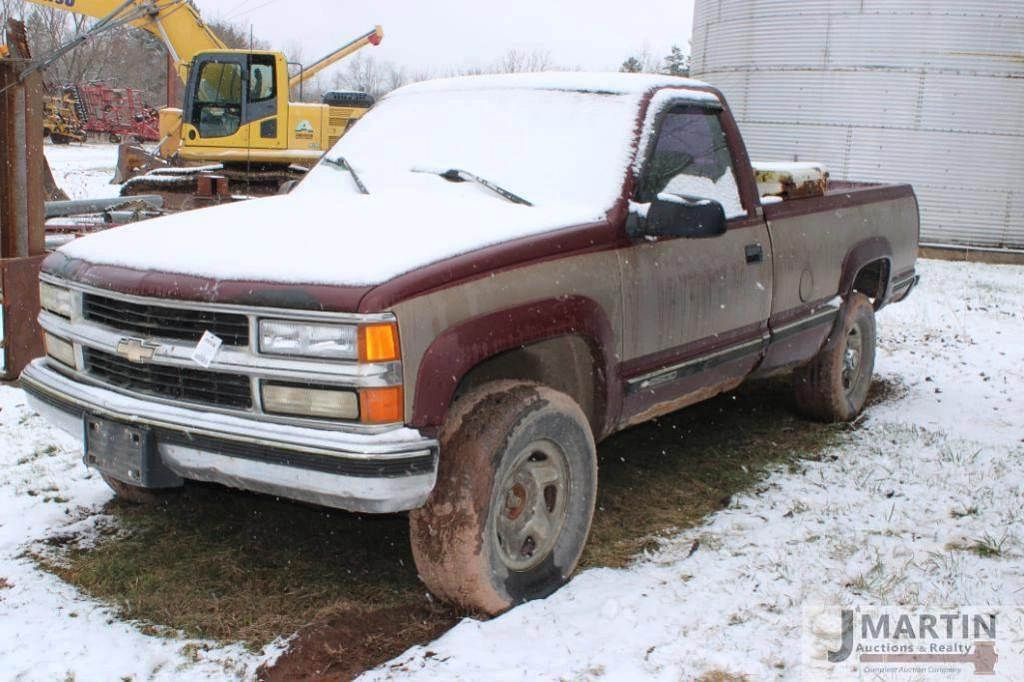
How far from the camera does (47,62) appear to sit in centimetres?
629

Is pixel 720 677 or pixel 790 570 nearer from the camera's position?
pixel 720 677

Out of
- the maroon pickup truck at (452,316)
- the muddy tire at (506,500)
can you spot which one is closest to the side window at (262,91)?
the maroon pickup truck at (452,316)

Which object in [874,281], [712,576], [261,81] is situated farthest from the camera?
[261,81]

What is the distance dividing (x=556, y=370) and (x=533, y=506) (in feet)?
1.87

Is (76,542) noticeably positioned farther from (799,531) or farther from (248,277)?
(799,531)

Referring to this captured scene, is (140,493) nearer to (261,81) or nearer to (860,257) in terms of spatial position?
(860,257)

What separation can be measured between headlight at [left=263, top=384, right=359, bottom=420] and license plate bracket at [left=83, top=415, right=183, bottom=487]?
50 centimetres

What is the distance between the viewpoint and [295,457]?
10.1ft

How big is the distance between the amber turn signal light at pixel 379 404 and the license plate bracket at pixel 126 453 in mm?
825

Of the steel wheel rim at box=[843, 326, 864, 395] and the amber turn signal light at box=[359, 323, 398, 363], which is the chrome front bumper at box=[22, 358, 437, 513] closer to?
the amber turn signal light at box=[359, 323, 398, 363]

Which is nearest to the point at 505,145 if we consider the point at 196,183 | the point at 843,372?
the point at 843,372

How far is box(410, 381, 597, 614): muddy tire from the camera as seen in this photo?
3.26 meters

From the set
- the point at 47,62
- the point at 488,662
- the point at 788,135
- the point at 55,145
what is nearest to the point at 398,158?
the point at 488,662

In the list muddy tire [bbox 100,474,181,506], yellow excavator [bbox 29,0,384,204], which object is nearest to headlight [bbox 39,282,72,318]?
muddy tire [bbox 100,474,181,506]
